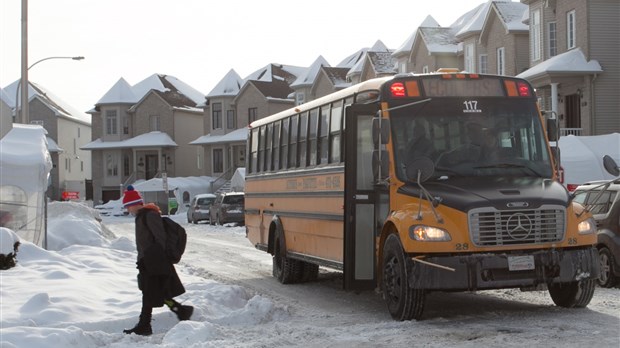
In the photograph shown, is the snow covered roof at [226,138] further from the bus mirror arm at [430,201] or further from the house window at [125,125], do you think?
the bus mirror arm at [430,201]

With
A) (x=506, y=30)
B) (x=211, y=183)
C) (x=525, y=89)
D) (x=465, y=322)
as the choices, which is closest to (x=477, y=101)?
(x=525, y=89)

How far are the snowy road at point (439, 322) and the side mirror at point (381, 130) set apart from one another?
84.8 inches

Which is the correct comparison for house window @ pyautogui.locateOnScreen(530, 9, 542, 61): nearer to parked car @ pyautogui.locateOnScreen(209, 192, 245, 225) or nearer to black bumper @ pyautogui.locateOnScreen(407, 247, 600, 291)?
parked car @ pyautogui.locateOnScreen(209, 192, 245, 225)

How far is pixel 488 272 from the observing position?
409 inches

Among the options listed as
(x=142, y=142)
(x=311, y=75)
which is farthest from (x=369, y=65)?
(x=142, y=142)

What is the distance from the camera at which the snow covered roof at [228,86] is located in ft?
247

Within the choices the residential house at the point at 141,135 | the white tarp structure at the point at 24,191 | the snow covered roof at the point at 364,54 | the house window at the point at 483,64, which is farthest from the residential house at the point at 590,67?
the residential house at the point at 141,135

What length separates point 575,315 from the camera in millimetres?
10820

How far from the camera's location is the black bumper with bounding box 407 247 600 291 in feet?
33.9

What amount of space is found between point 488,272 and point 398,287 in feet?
3.62

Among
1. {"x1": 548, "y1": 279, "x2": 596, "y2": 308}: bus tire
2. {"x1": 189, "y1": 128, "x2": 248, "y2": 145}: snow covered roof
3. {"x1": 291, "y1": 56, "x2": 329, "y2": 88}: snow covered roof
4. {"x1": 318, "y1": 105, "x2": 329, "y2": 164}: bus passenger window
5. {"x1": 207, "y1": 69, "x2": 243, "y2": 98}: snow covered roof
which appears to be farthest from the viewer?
{"x1": 207, "y1": 69, "x2": 243, "y2": 98}: snow covered roof

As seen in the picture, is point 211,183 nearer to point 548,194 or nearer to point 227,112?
point 227,112

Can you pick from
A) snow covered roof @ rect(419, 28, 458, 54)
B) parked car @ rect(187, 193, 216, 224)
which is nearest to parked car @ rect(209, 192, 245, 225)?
parked car @ rect(187, 193, 216, 224)

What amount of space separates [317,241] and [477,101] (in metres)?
3.84
